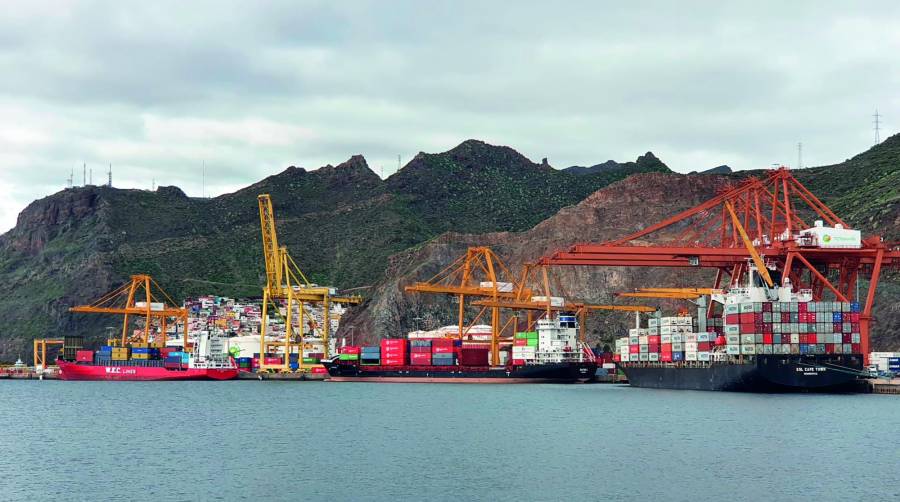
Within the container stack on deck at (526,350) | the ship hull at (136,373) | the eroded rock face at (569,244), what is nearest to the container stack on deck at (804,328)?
the container stack on deck at (526,350)

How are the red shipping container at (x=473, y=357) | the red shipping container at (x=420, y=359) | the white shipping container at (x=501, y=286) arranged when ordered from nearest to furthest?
the red shipping container at (x=420, y=359) → the red shipping container at (x=473, y=357) → the white shipping container at (x=501, y=286)

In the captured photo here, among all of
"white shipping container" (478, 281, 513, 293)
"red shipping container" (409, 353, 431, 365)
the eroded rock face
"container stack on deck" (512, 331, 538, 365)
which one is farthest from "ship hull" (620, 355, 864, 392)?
the eroded rock face

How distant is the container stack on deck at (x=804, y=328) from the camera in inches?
2997

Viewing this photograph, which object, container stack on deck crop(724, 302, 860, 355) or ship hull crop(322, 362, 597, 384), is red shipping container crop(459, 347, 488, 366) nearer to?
ship hull crop(322, 362, 597, 384)

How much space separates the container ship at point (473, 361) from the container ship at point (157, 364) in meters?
17.5

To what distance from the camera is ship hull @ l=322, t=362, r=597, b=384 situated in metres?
110

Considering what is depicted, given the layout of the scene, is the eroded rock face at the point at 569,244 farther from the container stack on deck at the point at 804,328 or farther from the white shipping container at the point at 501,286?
the container stack on deck at the point at 804,328

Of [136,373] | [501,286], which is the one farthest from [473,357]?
[136,373]

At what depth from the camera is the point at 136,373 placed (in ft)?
428

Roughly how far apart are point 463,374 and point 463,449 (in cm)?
6267

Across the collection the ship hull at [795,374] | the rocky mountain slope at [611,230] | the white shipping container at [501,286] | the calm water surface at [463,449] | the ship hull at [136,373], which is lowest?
the calm water surface at [463,449]

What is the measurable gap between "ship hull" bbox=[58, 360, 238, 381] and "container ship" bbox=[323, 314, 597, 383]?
1686 centimetres

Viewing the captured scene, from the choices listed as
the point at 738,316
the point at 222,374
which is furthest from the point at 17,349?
the point at 738,316

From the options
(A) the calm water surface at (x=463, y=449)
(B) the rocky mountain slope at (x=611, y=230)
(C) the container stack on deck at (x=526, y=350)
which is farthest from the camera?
(B) the rocky mountain slope at (x=611, y=230)
